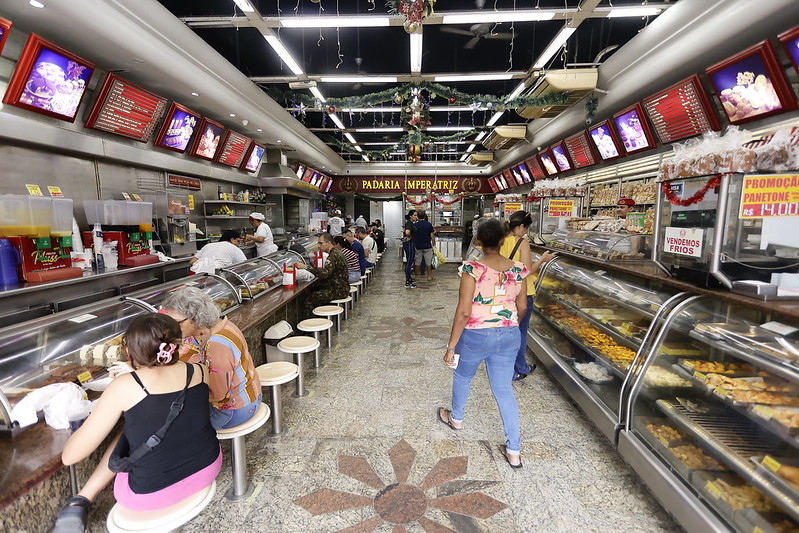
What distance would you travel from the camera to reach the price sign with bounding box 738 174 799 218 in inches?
80.1

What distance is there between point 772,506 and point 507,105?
6.58m

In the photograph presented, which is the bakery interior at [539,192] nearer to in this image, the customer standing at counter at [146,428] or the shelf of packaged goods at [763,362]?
the shelf of packaged goods at [763,362]

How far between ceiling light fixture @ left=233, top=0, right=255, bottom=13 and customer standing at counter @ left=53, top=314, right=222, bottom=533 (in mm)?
4474

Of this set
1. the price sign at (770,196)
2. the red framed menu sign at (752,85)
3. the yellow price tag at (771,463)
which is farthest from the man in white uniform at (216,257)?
the red framed menu sign at (752,85)

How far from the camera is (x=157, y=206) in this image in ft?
19.1

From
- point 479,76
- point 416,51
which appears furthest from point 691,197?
point 479,76

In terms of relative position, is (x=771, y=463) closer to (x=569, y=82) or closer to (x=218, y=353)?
(x=218, y=353)

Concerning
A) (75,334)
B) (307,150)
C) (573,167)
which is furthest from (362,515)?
(307,150)

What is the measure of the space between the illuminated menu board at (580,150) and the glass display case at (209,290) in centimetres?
729

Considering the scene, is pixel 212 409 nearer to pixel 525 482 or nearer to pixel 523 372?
pixel 525 482

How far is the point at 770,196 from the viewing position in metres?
2.09

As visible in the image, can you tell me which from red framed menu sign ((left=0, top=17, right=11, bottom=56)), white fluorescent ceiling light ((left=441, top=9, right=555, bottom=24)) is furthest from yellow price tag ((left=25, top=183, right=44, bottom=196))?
white fluorescent ceiling light ((left=441, top=9, right=555, bottom=24))

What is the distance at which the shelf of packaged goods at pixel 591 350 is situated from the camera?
3.07 m

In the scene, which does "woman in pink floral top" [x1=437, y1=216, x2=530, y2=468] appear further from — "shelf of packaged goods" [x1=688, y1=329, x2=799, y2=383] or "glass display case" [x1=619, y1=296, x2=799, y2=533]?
"shelf of packaged goods" [x1=688, y1=329, x2=799, y2=383]
